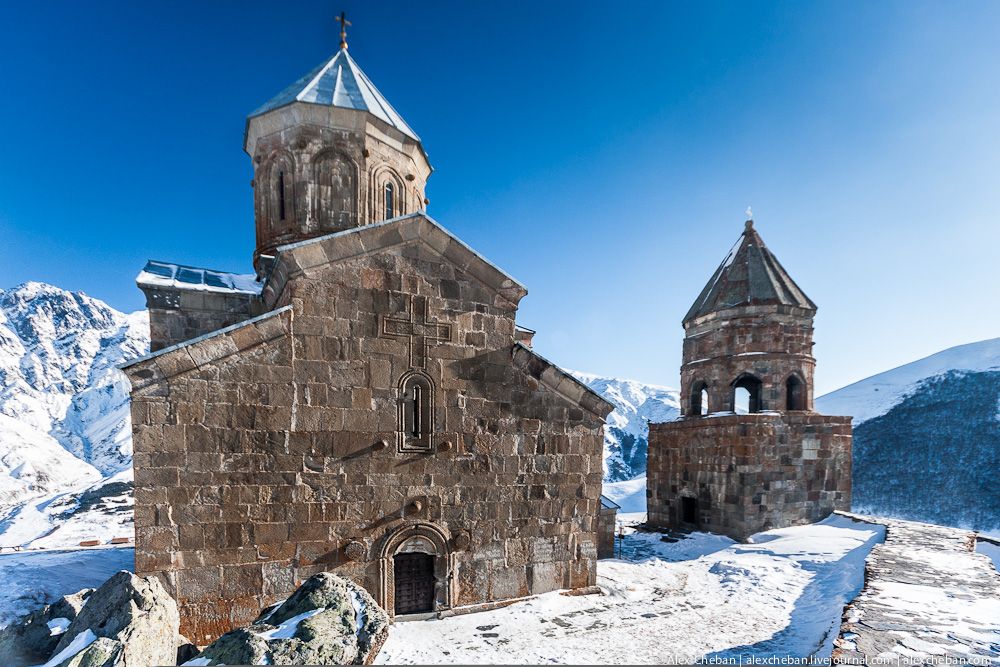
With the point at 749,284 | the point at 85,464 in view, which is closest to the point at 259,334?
the point at 749,284

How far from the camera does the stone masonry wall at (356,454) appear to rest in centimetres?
479

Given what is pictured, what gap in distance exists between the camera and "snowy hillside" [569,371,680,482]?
130 feet

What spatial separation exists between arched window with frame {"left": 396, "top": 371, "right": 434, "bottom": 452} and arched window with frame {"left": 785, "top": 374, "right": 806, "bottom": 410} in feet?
32.3

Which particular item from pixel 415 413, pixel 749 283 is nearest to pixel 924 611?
pixel 415 413

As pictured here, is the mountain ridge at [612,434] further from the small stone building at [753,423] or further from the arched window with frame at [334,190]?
the arched window with frame at [334,190]

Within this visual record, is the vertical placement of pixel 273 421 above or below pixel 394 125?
below

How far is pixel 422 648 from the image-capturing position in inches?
191

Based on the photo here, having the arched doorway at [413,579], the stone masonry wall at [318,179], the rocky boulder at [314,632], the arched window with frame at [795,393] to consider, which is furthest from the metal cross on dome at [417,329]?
the arched window with frame at [795,393]

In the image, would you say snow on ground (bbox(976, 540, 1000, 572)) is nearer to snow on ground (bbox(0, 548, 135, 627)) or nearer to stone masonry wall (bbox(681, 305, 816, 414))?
stone masonry wall (bbox(681, 305, 816, 414))

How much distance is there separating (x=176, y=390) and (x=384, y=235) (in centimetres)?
294

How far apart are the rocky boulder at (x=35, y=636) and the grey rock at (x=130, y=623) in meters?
0.16

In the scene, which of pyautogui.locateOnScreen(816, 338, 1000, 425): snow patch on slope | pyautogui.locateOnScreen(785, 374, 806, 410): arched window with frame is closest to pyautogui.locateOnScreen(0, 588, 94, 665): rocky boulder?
pyautogui.locateOnScreen(785, 374, 806, 410): arched window with frame

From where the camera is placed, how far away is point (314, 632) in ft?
13.6

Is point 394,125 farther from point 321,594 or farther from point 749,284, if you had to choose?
point 749,284
